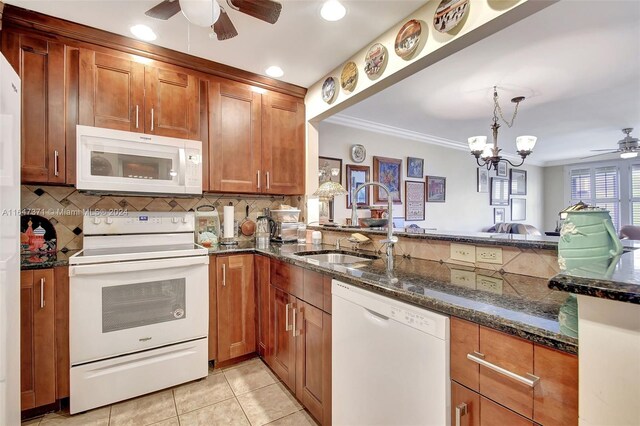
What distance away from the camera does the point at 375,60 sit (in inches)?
78.4

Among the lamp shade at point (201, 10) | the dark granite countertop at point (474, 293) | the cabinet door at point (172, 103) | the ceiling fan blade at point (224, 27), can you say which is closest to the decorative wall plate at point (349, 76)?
the ceiling fan blade at point (224, 27)

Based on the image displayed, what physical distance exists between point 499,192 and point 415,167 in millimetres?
2823

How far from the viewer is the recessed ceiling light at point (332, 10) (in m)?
1.68

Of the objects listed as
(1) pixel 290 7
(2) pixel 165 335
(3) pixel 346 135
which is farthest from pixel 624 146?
(2) pixel 165 335

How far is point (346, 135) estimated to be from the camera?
390 centimetres

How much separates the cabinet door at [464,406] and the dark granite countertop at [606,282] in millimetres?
428

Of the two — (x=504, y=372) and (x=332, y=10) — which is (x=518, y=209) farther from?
(x=504, y=372)

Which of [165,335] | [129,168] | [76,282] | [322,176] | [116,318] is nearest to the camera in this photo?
[76,282]

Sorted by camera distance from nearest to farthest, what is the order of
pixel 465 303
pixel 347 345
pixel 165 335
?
pixel 465 303
pixel 347 345
pixel 165 335

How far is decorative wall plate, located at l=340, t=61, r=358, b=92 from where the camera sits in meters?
2.21

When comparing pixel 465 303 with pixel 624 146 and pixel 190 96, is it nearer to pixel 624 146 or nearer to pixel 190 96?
pixel 190 96

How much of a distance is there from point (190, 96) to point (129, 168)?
752mm

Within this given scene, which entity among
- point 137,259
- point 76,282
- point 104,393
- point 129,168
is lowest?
point 104,393

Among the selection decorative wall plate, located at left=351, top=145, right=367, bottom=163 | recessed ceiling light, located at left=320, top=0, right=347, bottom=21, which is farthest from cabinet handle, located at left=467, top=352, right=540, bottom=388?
decorative wall plate, located at left=351, top=145, right=367, bottom=163
